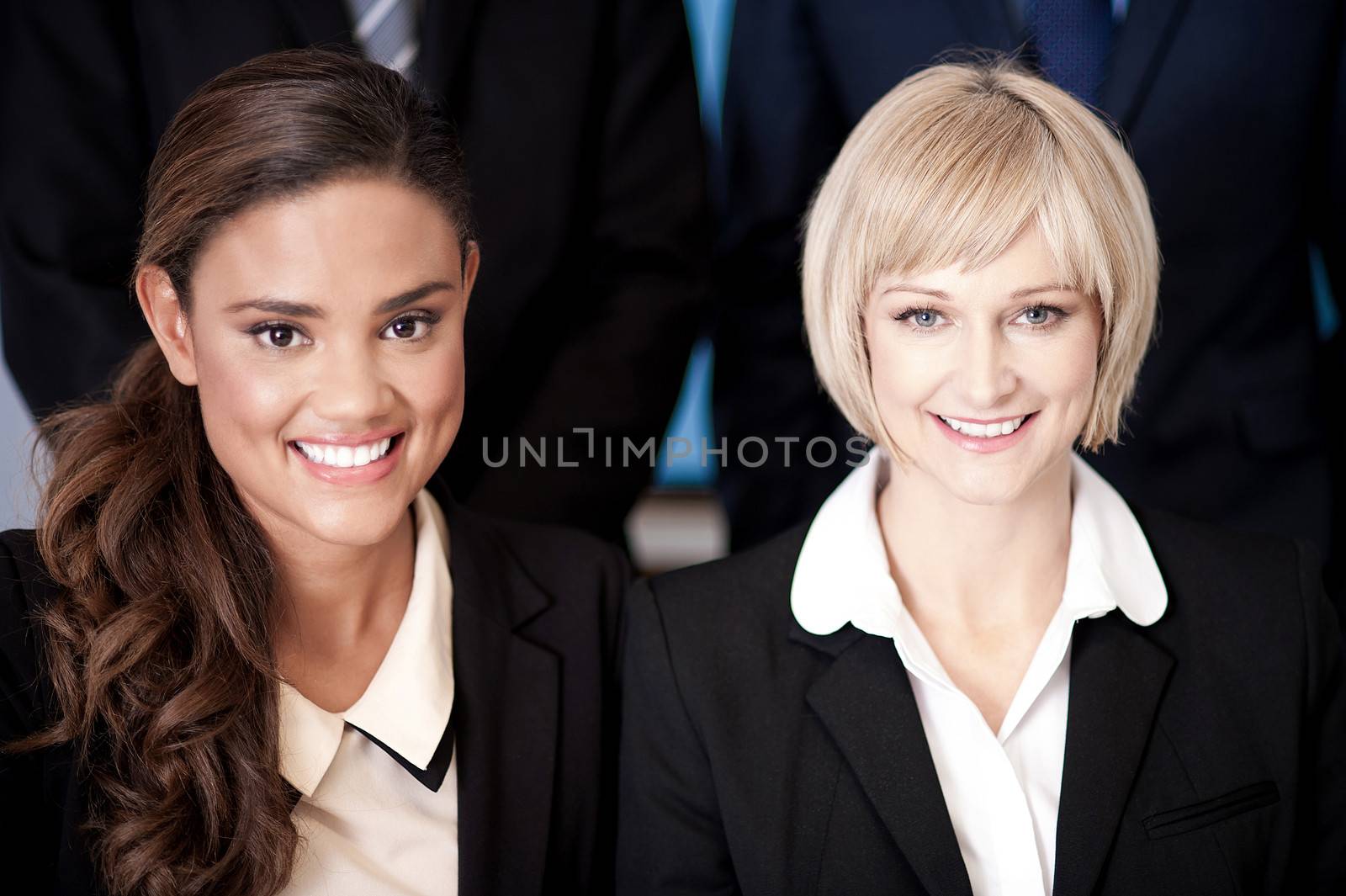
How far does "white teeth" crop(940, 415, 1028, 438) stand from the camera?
1.88 metres

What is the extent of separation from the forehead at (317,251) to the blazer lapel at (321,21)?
616 millimetres

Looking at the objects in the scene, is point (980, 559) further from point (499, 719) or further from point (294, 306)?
point (294, 306)

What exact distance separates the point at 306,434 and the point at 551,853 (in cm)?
70

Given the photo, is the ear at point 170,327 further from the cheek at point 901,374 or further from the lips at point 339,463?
the cheek at point 901,374

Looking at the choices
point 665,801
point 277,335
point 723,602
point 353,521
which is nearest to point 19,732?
point 353,521

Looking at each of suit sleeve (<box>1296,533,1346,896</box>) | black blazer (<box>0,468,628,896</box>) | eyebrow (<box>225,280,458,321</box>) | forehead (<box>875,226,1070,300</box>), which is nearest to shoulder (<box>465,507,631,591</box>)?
black blazer (<box>0,468,628,896</box>)

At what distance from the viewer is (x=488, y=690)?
78.4 inches

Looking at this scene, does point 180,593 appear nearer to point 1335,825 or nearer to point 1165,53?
point 1335,825

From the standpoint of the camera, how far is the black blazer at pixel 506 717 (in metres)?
1.75

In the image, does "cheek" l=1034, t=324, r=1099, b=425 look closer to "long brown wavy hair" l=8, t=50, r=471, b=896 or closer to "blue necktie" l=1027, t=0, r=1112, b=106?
"blue necktie" l=1027, t=0, r=1112, b=106

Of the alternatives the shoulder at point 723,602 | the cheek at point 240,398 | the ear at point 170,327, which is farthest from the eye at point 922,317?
the ear at point 170,327

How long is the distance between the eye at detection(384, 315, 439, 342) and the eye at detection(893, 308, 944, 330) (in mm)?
632

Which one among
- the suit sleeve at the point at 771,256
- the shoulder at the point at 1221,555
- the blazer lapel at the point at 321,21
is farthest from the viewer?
the suit sleeve at the point at 771,256

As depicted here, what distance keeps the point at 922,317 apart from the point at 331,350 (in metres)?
0.79
